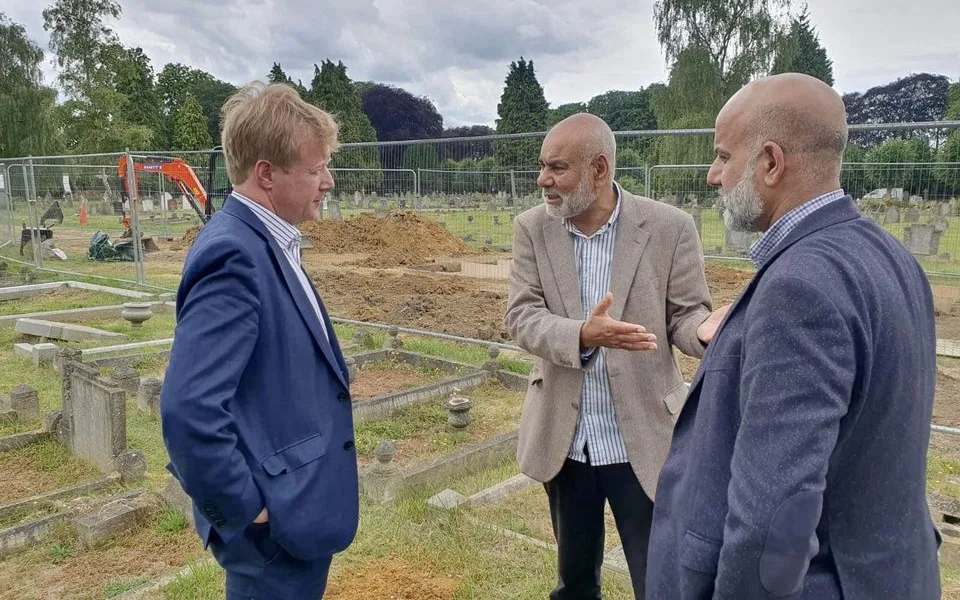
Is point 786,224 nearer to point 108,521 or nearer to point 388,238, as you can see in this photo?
point 108,521

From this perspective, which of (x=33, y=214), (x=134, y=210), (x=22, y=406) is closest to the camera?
(x=22, y=406)

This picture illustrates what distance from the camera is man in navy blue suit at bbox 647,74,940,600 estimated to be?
1145 mm

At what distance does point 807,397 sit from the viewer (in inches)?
44.7

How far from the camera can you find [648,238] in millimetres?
2400

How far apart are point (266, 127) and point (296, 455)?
A: 2.71 feet

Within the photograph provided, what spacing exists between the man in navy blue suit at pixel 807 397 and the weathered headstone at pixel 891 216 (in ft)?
26.1

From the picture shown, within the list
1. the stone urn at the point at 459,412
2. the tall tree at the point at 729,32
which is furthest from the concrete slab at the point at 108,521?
the tall tree at the point at 729,32

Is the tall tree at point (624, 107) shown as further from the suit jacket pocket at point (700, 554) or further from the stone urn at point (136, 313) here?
the suit jacket pocket at point (700, 554)

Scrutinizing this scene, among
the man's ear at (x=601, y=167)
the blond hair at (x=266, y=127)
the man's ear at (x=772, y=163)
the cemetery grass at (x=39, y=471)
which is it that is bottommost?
the cemetery grass at (x=39, y=471)

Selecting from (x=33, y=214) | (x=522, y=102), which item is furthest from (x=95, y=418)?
(x=522, y=102)

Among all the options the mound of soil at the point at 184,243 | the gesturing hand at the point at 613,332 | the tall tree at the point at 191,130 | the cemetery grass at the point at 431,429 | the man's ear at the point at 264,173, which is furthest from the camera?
the tall tree at the point at 191,130

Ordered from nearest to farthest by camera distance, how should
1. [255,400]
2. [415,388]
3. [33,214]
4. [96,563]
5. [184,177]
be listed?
[255,400]
[96,563]
[415,388]
[33,214]
[184,177]

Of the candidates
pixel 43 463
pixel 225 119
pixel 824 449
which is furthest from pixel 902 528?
pixel 43 463

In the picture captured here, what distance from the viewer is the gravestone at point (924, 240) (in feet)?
39.1
